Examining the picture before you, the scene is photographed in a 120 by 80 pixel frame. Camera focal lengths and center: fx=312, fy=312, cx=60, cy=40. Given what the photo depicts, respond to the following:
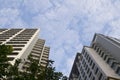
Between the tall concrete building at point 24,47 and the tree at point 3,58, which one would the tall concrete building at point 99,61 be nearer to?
the tall concrete building at point 24,47

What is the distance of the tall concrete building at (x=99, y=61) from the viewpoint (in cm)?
5914

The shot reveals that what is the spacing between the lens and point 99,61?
69.8 meters

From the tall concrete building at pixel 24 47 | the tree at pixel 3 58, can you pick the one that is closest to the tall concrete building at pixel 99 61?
the tall concrete building at pixel 24 47

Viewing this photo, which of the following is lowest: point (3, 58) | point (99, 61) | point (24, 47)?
point (3, 58)

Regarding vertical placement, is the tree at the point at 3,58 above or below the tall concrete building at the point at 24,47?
below

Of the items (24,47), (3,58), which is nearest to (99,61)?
(24,47)

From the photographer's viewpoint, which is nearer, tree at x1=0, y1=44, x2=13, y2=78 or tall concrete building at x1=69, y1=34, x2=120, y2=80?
tree at x1=0, y1=44, x2=13, y2=78

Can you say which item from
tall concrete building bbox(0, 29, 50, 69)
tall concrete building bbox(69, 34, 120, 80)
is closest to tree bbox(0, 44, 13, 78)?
tall concrete building bbox(69, 34, 120, 80)

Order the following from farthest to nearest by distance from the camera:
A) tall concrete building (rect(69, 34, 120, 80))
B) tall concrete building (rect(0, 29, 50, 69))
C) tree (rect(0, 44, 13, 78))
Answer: tall concrete building (rect(0, 29, 50, 69)), tall concrete building (rect(69, 34, 120, 80)), tree (rect(0, 44, 13, 78))

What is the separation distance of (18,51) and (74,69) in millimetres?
25244

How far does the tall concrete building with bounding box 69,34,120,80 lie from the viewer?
2328 inches

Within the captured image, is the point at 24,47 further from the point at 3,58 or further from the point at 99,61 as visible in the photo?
the point at 3,58

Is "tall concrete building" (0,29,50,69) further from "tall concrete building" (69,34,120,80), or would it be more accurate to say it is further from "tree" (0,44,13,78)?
"tree" (0,44,13,78)

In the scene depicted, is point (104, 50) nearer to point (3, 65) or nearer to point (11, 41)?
point (11, 41)
